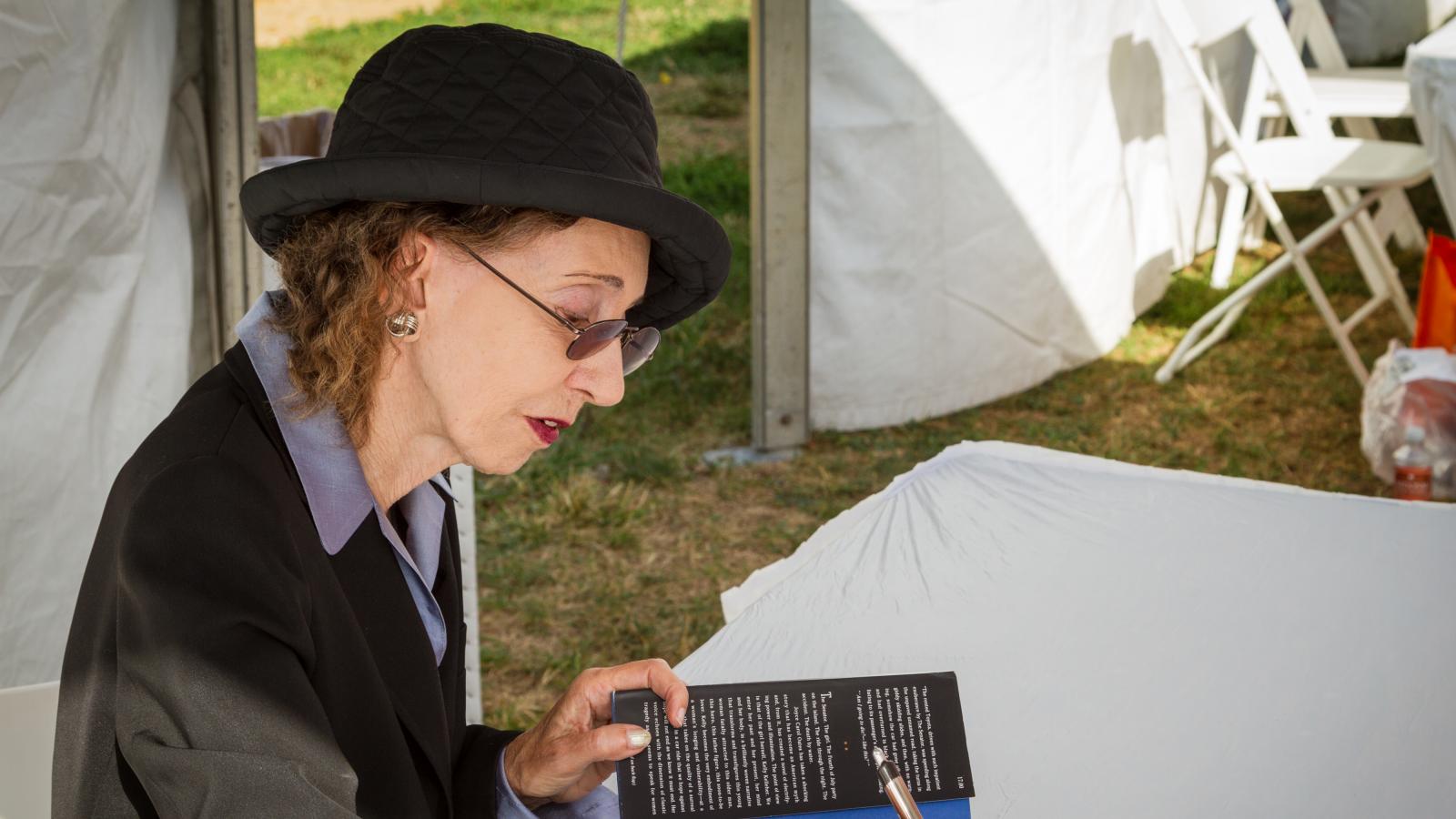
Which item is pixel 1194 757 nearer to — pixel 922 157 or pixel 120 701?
pixel 120 701

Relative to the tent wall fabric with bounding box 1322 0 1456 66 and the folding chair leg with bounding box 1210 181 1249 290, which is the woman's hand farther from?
the tent wall fabric with bounding box 1322 0 1456 66

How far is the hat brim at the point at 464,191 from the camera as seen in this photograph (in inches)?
45.6

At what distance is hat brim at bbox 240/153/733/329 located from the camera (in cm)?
116

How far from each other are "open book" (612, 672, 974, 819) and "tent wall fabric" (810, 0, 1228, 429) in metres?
3.11

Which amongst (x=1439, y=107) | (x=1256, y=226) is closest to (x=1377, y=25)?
(x=1256, y=226)

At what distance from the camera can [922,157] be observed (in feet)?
14.6

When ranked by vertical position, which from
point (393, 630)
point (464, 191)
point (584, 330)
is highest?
point (464, 191)

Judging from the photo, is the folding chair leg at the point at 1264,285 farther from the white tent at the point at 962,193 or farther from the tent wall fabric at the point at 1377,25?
the tent wall fabric at the point at 1377,25

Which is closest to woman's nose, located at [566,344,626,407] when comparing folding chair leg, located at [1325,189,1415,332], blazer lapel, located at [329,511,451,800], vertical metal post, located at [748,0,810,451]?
blazer lapel, located at [329,511,451,800]

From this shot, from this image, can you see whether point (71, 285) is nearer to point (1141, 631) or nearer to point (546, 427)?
point (546, 427)

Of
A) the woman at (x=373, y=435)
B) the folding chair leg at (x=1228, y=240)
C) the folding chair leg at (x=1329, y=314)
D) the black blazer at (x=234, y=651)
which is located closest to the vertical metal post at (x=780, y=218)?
the folding chair leg at (x=1329, y=314)

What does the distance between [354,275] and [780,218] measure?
3070 millimetres

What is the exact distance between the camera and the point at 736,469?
14.8ft

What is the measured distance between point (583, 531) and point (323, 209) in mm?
2867
